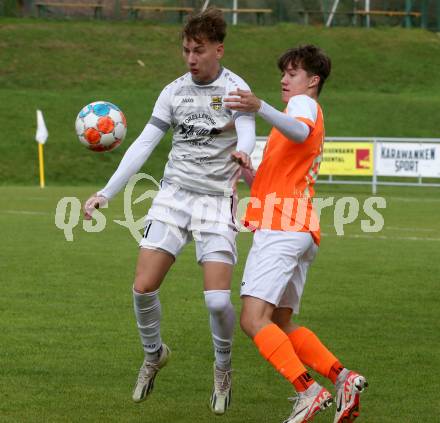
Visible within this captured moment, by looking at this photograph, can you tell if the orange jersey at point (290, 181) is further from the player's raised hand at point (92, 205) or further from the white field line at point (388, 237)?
the white field line at point (388, 237)

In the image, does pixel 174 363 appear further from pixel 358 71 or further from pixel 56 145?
pixel 358 71

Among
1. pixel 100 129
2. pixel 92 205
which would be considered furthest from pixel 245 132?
pixel 100 129

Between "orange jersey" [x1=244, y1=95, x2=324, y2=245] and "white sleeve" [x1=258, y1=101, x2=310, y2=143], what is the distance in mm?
179

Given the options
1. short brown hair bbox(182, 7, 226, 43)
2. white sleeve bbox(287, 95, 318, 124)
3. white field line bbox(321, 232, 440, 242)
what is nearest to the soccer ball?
short brown hair bbox(182, 7, 226, 43)

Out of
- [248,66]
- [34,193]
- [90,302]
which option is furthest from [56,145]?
[90,302]

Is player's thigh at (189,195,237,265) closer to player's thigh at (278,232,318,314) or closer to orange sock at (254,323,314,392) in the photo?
player's thigh at (278,232,318,314)

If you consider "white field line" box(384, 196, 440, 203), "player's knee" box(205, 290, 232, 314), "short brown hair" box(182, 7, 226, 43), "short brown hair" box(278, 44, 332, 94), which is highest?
"white field line" box(384, 196, 440, 203)

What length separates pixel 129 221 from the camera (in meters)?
18.1

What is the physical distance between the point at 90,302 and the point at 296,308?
4211 millimetres

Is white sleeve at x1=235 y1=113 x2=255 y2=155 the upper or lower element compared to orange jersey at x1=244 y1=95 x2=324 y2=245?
upper

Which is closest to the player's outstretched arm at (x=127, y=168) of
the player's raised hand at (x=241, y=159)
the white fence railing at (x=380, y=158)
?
the player's raised hand at (x=241, y=159)

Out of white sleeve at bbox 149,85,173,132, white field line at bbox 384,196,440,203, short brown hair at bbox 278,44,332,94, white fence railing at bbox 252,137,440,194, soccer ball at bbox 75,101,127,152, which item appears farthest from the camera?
white fence railing at bbox 252,137,440,194

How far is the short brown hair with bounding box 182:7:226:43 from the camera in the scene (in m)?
6.29

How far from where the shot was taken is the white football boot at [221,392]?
20.4 feet
